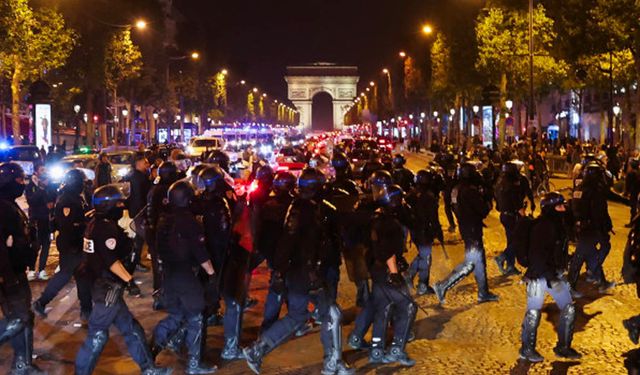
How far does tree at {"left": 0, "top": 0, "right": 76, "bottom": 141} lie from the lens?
35.0 meters

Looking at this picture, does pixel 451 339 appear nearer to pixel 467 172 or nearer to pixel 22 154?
pixel 467 172

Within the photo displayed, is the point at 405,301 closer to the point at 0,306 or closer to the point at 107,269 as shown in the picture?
the point at 107,269

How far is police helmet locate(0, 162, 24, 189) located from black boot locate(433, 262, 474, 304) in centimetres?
490

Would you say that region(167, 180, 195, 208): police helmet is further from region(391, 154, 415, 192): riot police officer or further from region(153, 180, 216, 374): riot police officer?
region(391, 154, 415, 192): riot police officer

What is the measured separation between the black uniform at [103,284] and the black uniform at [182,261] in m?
0.34

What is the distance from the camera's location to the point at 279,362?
8203 millimetres

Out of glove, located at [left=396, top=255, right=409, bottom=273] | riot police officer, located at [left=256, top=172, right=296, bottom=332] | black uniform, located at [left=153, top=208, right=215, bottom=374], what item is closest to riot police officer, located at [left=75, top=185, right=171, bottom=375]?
black uniform, located at [left=153, top=208, right=215, bottom=374]

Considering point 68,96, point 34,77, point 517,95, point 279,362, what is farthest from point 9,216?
point 68,96

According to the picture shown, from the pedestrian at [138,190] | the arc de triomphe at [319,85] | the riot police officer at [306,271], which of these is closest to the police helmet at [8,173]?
the riot police officer at [306,271]

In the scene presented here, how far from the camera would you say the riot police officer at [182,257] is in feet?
24.0

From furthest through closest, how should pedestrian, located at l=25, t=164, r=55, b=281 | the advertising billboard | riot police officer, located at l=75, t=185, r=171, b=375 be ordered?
the advertising billboard → pedestrian, located at l=25, t=164, r=55, b=281 → riot police officer, located at l=75, t=185, r=171, b=375

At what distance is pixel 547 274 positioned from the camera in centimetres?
786

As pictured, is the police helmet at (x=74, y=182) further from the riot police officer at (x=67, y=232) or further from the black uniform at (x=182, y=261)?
the black uniform at (x=182, y=261)

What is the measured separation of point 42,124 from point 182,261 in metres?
33.5
